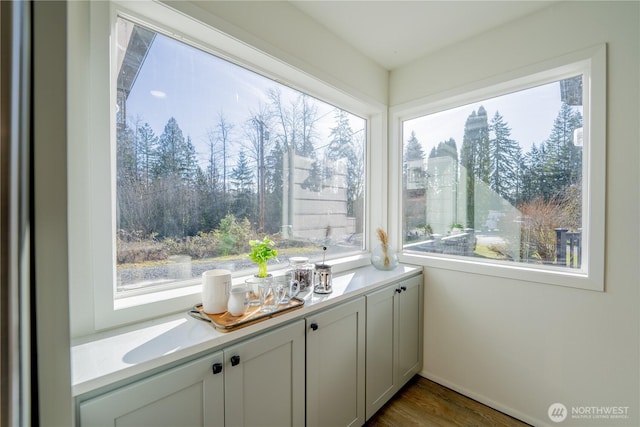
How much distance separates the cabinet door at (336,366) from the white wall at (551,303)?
2.89 feet

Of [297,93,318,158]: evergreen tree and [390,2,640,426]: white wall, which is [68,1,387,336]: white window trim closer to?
[297,93,318,158]: evergreen tree

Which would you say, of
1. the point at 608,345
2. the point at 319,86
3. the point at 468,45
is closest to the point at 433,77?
the point at 468,45

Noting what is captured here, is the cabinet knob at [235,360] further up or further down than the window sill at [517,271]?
further down

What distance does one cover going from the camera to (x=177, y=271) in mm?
1355

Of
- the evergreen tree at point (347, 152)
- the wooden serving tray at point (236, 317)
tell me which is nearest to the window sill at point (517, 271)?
the evergreen tree at point (347, 152)

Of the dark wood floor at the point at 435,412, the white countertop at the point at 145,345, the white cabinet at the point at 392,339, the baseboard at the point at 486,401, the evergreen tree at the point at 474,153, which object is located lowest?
the dark wood floor at the point at 435,412

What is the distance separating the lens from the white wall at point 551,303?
1.43 meters

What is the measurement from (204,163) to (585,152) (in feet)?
7.12

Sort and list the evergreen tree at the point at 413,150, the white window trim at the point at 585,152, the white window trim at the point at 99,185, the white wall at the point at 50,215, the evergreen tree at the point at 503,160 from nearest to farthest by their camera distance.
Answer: the white wall at the point at 50,215
the white window trim at the point at 99,185
the white window trim at the point at 585,152
the evergreen tree at the point at 503,160
the evergreen tree at the point at 413,150

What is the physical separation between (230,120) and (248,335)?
1.14 m

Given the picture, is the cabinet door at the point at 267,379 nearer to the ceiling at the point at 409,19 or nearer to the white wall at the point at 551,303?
the white wall at the point at 551,303

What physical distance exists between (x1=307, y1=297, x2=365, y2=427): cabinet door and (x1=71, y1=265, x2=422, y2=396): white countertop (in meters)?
0.16

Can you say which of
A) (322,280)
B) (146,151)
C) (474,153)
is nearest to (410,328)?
(322,280)

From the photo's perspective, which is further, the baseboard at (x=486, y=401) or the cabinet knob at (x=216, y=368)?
the baseboard at (x=486, y=401)
